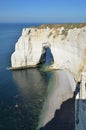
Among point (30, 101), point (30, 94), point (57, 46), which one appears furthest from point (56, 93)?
point (57, 46)

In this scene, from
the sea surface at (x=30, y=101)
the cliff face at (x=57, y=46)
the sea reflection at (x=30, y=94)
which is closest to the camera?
the sea surface at (x=30, y=101)

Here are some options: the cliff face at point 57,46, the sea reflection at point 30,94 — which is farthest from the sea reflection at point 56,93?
the cliff face at point 57,46

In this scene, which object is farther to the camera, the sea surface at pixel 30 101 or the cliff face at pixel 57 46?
the cliff face at pixel 57 46

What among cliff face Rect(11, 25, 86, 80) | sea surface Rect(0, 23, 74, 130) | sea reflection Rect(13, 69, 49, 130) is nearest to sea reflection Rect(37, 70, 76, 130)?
sea surface Rect(0, 23, 74, 130)

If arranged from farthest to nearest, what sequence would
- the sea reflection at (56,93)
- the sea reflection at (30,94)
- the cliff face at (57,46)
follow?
1. the cliff face at (57,46)
2. the sea reflection at (56,93)
3. the sea reflection at (30,94)

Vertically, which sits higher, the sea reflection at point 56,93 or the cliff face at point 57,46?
the cliff face at point 57,46

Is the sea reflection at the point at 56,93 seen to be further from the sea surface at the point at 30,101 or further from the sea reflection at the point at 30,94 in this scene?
the sea reflection at the point at 30,94

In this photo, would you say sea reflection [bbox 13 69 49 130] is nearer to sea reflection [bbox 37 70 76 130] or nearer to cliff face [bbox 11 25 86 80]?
sea reflection [bbox 37 70 76 130]
